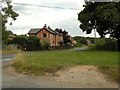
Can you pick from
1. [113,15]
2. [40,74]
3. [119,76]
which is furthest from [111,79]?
[113,15]

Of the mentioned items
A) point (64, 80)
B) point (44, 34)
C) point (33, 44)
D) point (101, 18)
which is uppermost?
point (101, 18)

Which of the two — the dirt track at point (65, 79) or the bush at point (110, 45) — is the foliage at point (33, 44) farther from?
the dirt track at point (65, 79)

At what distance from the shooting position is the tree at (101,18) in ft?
136

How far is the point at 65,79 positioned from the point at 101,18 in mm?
27358

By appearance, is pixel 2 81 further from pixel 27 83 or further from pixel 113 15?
pixel 113 15

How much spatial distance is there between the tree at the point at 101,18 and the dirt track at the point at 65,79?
24717mm

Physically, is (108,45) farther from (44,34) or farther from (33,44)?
(44,34)

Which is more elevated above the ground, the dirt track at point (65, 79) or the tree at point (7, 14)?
the tree at point (7, 14)

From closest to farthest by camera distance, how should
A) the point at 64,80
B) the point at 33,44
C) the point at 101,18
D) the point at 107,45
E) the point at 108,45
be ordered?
the point at 64,80 < the point at 101,18 < the point at 108,45 < the point at 107,45 < the point at 33,44

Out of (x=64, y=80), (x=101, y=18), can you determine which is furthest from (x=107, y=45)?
(x=64, y=80)

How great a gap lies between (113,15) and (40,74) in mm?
25891

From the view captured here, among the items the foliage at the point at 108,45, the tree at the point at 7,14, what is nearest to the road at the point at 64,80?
the foliage at the point at 108,45

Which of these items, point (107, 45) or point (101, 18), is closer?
point (101, 18)

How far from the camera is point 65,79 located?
15.5m
